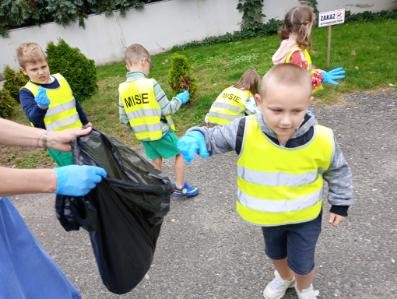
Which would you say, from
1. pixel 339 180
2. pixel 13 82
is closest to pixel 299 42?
pixel 339 180

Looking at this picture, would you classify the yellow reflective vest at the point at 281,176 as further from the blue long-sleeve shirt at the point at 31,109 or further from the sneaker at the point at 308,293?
the blue long-sleeve shirt at the point at 31,109

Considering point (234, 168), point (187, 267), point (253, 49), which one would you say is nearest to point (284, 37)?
point (234, 168)

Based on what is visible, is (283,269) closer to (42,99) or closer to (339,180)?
(339,180)

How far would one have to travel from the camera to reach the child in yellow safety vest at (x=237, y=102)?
388 centimetres

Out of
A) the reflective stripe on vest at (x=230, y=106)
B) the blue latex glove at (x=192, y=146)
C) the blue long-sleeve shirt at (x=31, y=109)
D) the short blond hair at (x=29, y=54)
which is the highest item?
the short blond hair at (x=29, y=54)

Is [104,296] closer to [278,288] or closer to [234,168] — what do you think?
[278,288]

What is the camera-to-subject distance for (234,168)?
4.27 meters

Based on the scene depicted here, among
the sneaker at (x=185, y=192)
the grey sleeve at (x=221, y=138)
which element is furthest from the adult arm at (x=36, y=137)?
the sneaker at (x=185, y=192)

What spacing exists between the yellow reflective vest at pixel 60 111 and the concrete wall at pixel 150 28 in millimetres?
7113

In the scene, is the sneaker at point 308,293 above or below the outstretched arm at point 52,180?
below

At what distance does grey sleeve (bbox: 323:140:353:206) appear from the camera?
79.0 inches

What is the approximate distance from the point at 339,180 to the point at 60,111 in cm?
268

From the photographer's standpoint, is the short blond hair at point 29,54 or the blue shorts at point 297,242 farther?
the short blond hair at point 29,54

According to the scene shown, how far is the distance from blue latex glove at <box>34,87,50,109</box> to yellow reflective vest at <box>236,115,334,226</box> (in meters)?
2.02
